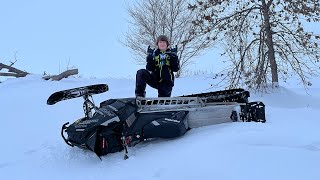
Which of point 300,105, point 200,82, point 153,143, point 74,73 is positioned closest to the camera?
point 153,143

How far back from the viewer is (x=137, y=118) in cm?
512

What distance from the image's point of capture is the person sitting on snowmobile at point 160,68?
623 centimetres

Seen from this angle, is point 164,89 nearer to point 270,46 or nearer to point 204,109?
point 204,109

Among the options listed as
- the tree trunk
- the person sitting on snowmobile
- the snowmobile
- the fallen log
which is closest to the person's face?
the person sitting on snowmobile

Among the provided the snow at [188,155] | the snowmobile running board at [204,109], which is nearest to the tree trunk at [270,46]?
the snow at [188,155]

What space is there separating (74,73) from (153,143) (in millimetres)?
9644

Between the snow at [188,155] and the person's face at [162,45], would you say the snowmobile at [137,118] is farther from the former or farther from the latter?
the person's face at [162,45]

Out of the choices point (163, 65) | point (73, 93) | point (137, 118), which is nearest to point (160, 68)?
point (163, 65)

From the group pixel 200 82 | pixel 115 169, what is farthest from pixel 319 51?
pixel 115 169

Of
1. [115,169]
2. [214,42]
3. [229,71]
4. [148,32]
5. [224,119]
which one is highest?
[148,32]

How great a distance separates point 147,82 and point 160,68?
0.30 m

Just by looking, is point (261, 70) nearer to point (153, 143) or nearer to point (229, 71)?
point (229, 71)

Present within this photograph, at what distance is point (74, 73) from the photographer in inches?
564

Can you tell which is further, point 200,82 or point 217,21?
point 200,82
